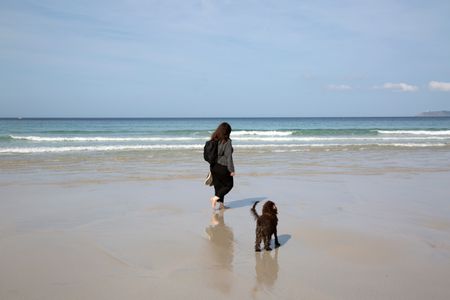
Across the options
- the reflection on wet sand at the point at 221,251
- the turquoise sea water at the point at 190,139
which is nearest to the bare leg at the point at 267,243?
the reflection on wet sand at the point at 221,251

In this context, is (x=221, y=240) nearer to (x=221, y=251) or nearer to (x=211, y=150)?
(x=221, y=251)

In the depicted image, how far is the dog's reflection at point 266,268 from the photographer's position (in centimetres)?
398

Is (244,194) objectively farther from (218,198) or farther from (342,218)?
(342,218)

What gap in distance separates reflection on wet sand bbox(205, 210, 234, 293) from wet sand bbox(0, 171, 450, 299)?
0.04 ft

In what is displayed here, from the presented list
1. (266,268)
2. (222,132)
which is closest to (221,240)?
(266,268)

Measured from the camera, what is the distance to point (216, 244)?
5.19 metres

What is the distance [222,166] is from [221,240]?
6.32 ft

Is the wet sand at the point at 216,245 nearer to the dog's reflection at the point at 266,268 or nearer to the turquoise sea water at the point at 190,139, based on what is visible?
the dog's reflection at the point at 266,268

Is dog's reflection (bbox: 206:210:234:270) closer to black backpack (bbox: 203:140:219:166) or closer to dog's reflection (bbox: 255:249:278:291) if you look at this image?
dog's reflection (bbox: 255:249:278:291)

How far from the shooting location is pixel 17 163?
45.2ft

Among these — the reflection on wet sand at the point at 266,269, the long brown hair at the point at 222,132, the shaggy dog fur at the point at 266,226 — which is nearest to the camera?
the reflection on wet sand at the point at 266,269

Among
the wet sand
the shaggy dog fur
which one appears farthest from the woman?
the shaggy dog fur

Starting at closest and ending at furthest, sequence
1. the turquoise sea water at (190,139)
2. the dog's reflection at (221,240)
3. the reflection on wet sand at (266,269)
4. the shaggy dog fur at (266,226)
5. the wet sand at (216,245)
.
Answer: the wet sand at (216,245), the reflection on wet sand at (266,269), the dog's reflection at (221,240), the shaggy dog fur at (266,226), the turquoise sea water at (190,139)

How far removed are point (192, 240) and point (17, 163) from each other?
1063cm
